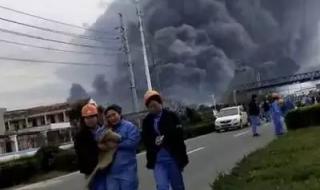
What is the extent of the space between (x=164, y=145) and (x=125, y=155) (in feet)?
3.39

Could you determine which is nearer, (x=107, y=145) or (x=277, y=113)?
(x=107, y=145)

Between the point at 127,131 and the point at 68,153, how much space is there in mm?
19005

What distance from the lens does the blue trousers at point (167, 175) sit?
7.67 metres

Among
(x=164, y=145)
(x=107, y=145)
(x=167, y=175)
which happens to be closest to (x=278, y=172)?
(x=167, y=175)

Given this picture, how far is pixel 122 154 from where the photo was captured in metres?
6.68

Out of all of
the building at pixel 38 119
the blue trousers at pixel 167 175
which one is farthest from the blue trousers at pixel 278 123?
the building at pixel 38 119

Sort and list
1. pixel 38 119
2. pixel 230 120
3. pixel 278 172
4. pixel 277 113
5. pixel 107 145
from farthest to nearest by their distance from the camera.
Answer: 1. pixel 38 119
2. pixel 230 120
3. pixel 277 113
4. pixel 278 172
5. pixel 107 145

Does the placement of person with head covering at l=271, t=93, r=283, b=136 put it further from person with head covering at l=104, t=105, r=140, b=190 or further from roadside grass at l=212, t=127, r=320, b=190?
person with head covering at l=104, t=105, r=140, b=190

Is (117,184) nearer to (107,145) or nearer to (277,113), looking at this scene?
(107,145)

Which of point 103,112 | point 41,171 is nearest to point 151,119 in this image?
point 103,112

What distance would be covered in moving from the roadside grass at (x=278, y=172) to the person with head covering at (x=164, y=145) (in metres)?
0.56

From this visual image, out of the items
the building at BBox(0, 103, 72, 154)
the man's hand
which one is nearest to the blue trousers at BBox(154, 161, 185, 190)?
the man's hand

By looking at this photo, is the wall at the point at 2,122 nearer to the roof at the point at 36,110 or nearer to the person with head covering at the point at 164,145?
the roof at the point at 36,110

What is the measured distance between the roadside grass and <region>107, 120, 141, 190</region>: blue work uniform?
1189 mm
